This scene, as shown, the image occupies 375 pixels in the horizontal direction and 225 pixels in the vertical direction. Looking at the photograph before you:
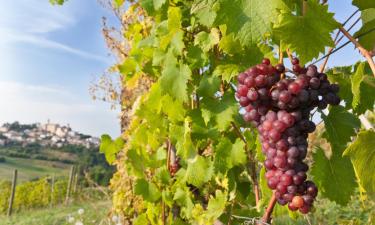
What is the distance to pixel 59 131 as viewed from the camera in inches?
4313

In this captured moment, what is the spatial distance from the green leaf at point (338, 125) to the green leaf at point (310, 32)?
410 millimetres

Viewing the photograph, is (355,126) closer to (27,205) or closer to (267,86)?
(267,86)

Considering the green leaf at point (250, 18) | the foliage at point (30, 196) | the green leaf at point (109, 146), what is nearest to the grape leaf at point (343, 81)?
the green leaf at point (250, 18)

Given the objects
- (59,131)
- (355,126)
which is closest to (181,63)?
(355,126)

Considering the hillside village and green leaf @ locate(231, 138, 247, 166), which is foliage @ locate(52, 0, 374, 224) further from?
the hillside village

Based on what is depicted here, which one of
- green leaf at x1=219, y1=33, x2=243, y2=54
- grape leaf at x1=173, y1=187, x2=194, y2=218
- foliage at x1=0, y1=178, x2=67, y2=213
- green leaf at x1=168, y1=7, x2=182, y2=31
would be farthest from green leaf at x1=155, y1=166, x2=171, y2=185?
foliage at x1=0, y1=178, x2=67, y2=213

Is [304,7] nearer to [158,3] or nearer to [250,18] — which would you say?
[250,18]

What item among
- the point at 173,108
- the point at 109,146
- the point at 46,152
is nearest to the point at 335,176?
the point at 173,108

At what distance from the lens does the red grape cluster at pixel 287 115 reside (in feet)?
3.81

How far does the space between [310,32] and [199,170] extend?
1070 mm

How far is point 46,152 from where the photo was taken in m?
84.7

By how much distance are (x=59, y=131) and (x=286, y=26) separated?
113 meters

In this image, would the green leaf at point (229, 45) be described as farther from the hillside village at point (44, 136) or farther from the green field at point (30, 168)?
the hillside village at point (44, 136)

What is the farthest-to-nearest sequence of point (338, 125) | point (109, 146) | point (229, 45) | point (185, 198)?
point (109, 146), point (185, 198), point (229, 45), point (338, 125)
